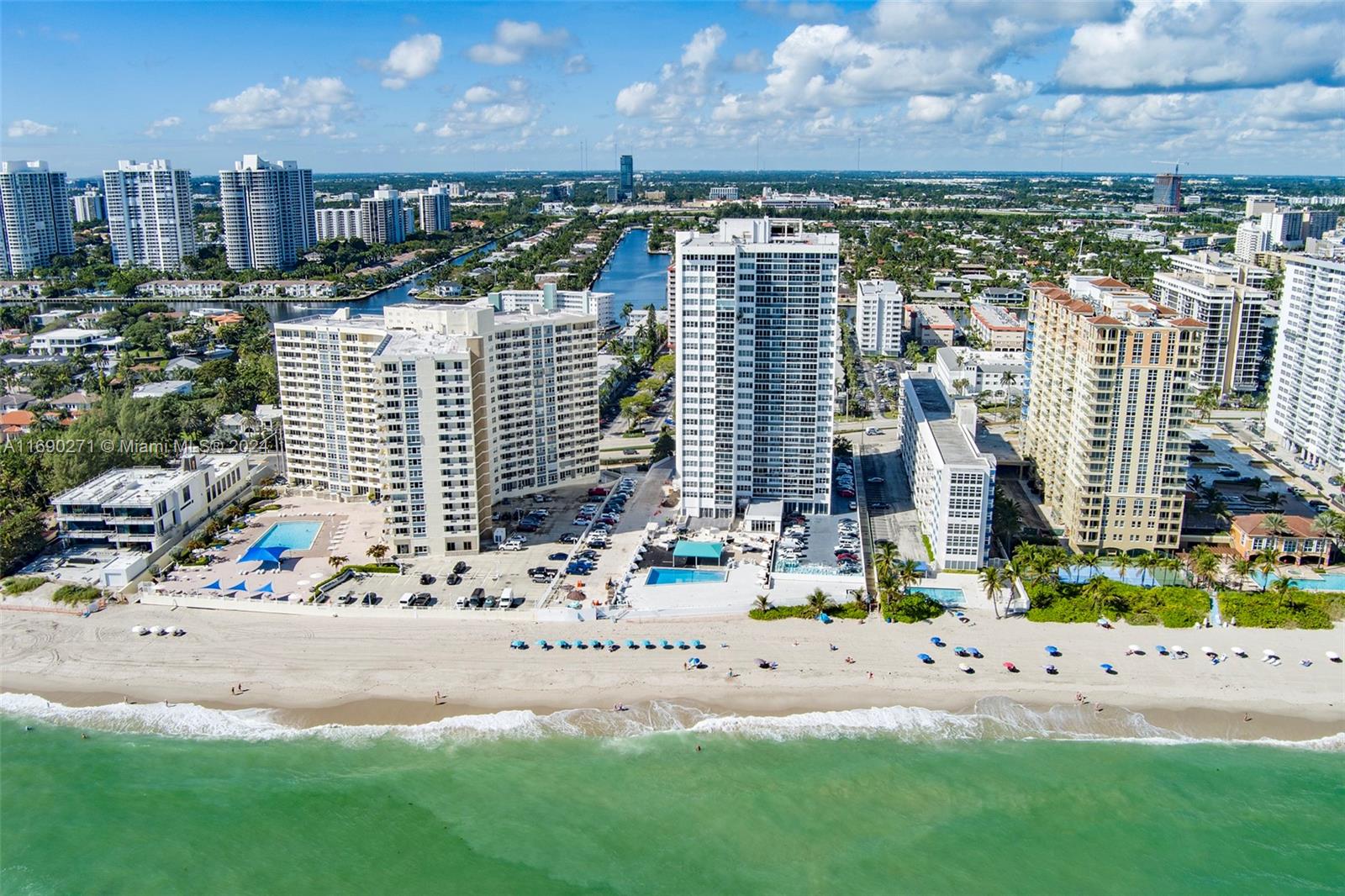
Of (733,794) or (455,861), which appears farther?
(733,794)

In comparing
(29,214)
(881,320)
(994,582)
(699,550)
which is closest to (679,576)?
(699,550)

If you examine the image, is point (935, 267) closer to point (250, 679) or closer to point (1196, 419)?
point (1196, 419)

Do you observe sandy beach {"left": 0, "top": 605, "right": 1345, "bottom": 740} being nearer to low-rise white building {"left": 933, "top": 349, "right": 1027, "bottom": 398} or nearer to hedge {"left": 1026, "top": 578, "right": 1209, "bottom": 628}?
hedge {"left": 1026, "top": 578, "right": 1209, "bottom": 628}

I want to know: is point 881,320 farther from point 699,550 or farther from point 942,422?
point 699,550

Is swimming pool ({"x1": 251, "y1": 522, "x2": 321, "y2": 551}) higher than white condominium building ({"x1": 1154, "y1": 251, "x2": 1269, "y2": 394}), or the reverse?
white condominium building ({"x1": 1154, "y1": 251, "x2": 1269, "y2": 394})

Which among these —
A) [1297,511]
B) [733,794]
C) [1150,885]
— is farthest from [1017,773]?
[1297,511]

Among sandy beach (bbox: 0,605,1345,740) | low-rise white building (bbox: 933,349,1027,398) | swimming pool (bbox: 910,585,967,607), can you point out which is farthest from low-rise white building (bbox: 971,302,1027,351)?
sandy beach (bbox: 0,605,1345,740)
